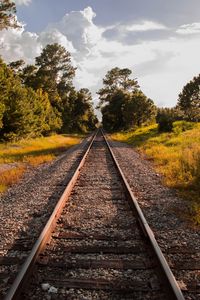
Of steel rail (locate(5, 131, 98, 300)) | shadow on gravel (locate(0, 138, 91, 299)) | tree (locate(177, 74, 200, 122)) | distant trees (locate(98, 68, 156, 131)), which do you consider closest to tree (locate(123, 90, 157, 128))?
distant trees (locate(98, 68, 156, 131))

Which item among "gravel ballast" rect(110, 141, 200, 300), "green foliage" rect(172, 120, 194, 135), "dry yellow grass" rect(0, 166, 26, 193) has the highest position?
"green foliage" rect(172, 120, 194, 135)

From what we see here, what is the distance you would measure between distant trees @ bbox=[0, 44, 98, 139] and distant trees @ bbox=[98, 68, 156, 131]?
6.75 m

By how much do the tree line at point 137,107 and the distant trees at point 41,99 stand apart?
25.2 ft

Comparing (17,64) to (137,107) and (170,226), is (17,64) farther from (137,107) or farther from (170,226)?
(170,226)

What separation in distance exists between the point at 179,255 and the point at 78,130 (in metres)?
72.5

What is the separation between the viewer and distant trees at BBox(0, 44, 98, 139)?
30.6m

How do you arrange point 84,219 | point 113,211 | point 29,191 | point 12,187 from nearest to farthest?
point 84,219, point 113,211, point 29,191, point 12,187

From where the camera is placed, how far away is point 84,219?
7.26m

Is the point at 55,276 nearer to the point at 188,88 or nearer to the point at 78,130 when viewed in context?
the point at 78,130

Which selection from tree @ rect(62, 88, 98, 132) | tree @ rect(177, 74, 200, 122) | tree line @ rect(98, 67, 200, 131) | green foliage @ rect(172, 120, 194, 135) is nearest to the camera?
green foliage @ rect(172, 120, 194, 135)

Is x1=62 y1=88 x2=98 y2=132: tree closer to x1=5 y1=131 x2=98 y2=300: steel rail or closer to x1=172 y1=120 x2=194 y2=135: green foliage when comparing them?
Answer: x1=172 y1=120 x2=194 y2=135: green foliage

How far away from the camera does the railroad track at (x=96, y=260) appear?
13.9ft

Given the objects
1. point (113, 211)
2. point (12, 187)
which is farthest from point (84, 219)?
point (12, 187)

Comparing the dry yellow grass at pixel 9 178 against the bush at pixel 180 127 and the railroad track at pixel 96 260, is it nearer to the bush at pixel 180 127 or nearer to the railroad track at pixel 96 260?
the railroad track at pixel 96 260
